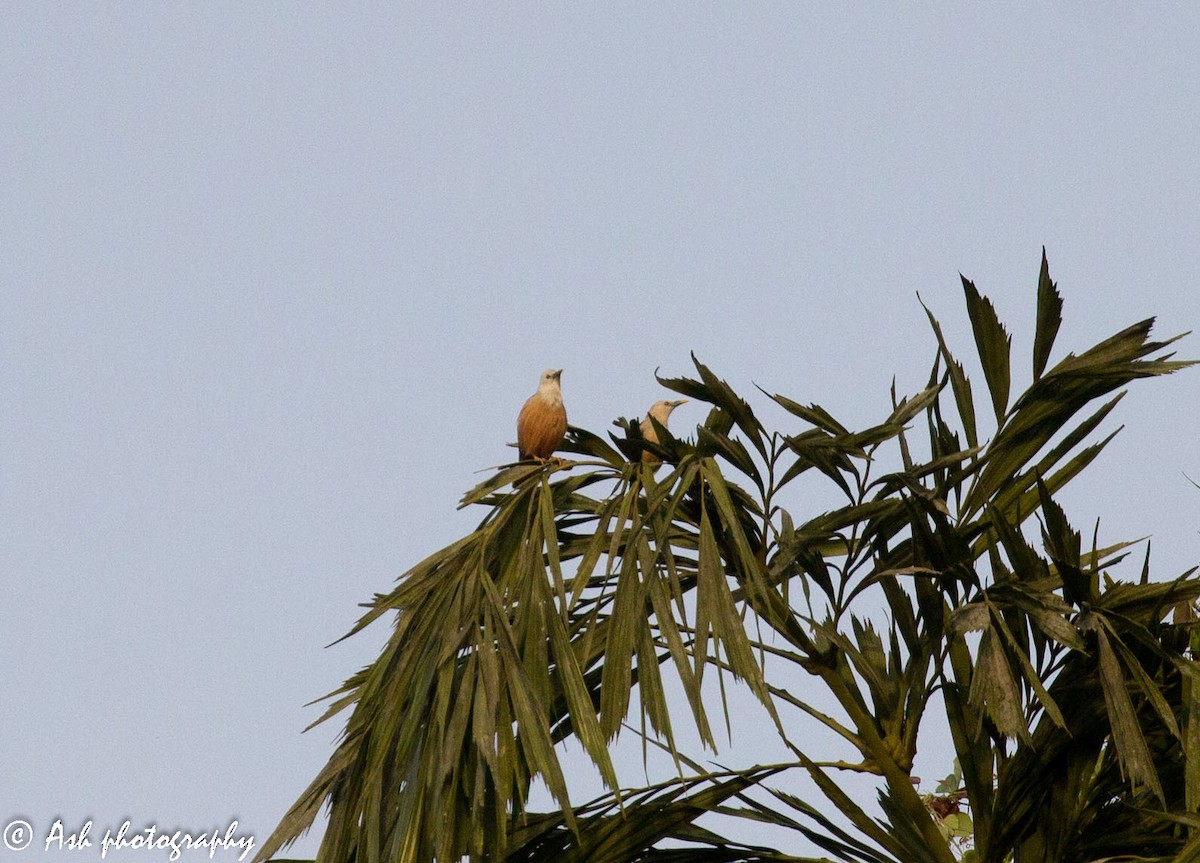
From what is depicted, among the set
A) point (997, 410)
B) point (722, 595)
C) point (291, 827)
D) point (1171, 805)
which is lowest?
point (1171, 805)

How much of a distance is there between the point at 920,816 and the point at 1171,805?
0.89 metres

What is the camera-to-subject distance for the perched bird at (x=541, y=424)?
21.5 ft

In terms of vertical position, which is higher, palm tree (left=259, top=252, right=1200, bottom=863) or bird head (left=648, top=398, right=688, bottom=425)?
bird head (left=648, top=398, right=688, bottom=425)

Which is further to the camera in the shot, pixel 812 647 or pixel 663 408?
pixel 663 408

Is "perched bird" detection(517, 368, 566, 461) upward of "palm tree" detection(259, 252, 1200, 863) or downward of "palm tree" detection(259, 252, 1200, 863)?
upward

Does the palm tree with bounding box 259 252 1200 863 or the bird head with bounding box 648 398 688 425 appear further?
the bird head with bounding box 648 398 688 425

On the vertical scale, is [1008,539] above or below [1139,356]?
below

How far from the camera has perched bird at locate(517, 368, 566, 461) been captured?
6551 mm

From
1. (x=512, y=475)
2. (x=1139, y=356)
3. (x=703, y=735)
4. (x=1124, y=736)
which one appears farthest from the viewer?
(x=512, y=475)

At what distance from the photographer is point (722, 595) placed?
15.8ft

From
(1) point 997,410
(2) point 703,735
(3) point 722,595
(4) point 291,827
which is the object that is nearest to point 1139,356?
(1) point 997,410

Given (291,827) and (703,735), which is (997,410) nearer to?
(703,735)

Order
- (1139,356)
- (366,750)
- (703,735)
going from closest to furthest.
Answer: (703,735), (366,750), (1139,356)

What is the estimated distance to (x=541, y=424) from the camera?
261 inches
